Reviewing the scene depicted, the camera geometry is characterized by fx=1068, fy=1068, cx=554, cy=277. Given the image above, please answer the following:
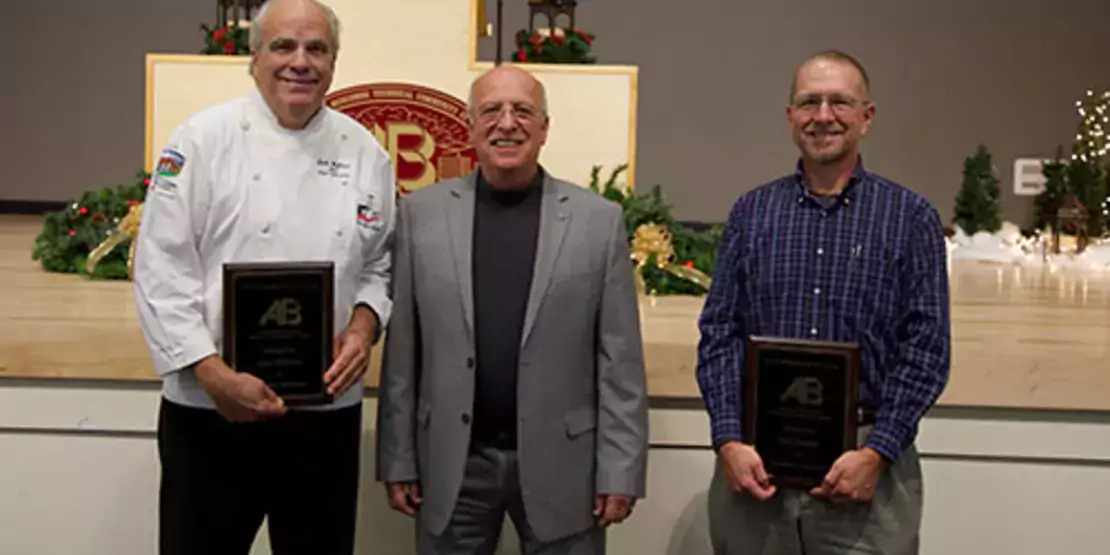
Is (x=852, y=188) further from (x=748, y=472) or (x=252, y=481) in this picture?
(x=252, y=481)

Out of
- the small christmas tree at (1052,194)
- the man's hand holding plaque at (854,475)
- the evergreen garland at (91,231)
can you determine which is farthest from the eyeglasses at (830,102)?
the small christmas tree at (1052,194)

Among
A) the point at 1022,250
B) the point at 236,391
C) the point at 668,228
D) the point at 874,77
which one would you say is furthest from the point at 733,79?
the point at 236,391

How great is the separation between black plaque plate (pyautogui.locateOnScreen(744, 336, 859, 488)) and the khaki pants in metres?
0.08

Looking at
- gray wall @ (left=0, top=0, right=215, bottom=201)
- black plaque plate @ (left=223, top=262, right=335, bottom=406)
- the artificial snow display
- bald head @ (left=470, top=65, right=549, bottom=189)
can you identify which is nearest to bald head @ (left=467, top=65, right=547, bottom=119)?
bald head @ (left=470, top=65, right=549, bottom=189)

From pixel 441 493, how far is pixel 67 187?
7.84 metres

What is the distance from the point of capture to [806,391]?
1.84 m

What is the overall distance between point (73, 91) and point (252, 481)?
7.73 metres

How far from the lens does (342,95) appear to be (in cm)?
368

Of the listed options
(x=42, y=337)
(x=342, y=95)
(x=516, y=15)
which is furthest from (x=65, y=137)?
(x=42, y=337)

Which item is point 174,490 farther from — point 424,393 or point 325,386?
point 424,393

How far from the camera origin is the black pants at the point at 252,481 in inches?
75.4

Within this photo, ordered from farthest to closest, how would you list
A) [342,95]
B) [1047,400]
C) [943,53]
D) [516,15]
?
[943,53] < [516,15] < [342,95] < [1047,400]

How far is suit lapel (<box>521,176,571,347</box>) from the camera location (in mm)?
1906

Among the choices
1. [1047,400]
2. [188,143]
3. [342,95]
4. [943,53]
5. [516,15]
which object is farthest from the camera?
[943,53]
